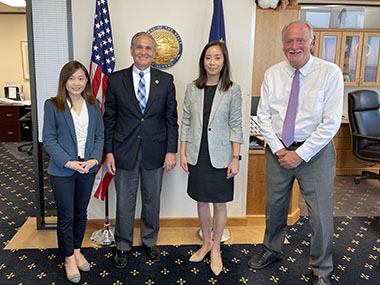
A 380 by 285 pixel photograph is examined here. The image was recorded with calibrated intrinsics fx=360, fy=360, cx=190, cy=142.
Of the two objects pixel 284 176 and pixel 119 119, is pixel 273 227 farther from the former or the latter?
pixel 119 119

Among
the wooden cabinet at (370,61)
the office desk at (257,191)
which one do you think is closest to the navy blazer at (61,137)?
the office desk at (257,191)

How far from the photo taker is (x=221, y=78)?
248 cm

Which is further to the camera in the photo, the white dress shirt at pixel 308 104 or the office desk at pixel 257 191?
the office desk at pixel 257 191

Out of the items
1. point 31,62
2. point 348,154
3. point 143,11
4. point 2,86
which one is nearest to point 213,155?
point 143,11

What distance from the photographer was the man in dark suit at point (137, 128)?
8.27 ft

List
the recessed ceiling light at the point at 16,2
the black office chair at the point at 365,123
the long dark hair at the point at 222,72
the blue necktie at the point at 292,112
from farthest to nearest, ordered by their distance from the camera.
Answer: the recessed ceiling light at the point at 16,2, the black office chair at the point at 365,123, the long dark hair at the point at 222,72, the blue necktie at the point at 292,112

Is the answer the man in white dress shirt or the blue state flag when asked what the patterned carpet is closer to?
the man in white dress shirt

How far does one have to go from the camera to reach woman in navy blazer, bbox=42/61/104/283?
227cm

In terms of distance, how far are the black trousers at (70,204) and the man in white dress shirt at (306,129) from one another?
128 cm

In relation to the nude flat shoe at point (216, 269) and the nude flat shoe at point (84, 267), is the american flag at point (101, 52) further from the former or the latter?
the nude flat shoe at point (216, 269)

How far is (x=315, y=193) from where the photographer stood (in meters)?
2.33

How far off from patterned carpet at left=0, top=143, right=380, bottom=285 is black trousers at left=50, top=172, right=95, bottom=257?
279 millimetres

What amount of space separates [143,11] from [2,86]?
516cm

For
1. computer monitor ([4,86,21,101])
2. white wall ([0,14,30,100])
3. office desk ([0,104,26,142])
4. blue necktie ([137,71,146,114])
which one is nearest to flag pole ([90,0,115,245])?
blue necktie ([137,71,146,114])
